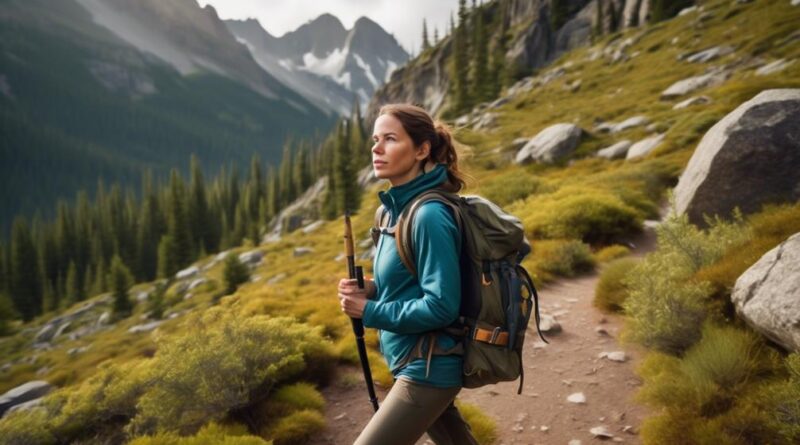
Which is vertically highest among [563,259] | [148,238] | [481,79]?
[481,79]

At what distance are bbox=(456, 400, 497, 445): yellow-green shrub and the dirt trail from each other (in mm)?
139

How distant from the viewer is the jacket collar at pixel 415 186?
99.9 inches

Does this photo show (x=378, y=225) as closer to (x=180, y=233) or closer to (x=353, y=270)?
(x=353, y=270)

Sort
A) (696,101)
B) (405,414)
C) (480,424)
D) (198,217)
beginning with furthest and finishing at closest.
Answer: (198,217), (696,101), (480,424), (405,414)

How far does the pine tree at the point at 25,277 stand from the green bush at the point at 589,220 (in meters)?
86.9

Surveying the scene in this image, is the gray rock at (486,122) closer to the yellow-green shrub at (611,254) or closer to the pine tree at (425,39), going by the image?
the yellow-green shrub at (611,254)

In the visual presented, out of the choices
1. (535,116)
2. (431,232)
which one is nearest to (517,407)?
(431,232)

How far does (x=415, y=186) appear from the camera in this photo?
2545 mm

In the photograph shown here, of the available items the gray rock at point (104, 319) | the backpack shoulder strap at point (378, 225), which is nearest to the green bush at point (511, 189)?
the backpack shoulder strap at point (378, 225)

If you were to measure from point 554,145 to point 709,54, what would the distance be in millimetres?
24640

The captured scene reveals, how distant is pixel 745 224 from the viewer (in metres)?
7.28

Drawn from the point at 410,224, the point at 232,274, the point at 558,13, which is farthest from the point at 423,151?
the point at 558,13

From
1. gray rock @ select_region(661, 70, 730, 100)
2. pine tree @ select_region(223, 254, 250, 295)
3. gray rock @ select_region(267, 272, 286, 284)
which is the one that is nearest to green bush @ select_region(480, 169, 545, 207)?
gray rock @ select_region(267, 272, 286, 284)

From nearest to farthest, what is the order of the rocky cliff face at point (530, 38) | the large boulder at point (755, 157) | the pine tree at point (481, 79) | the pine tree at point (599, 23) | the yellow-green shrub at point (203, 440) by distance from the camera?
1. the yellow-green shrub at point (203, 440)
2. the large boulder at point (755, 157)
3. the pine tree at point (481, 79)
4. the pine tree at point (599, 23)
5. the rocky cliff face at point (530, 38)
